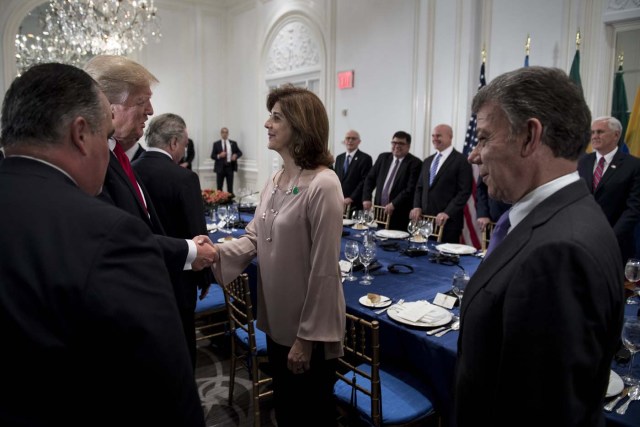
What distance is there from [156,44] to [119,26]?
124 inches

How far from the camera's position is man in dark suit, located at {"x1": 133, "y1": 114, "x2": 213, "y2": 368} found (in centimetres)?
234

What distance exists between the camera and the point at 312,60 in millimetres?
8469

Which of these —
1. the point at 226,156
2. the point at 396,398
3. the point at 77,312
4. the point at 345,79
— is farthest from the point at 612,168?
the point at 226,156

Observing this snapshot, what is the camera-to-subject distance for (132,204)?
170 centimetres

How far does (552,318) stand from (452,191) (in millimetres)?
4402

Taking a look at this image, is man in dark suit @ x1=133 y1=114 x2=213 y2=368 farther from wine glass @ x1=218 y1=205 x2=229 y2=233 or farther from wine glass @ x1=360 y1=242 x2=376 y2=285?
wine glass @ x1=218 y1=205 x2=229 y2=233

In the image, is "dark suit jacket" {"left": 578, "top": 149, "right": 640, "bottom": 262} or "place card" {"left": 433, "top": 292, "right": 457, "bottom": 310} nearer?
"place card" {"left": 433, "top": 292, "right": 457, "bottom": 310}

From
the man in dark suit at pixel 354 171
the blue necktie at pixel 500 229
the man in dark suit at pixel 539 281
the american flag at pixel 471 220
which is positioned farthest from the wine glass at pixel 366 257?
the man in dark suit at pixel 354 171

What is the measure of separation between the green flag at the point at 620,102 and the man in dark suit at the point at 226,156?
7731mm

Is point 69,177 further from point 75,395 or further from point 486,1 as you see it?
point 486,1

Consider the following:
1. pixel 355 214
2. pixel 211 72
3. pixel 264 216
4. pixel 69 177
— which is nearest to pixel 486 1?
pixel 355 214

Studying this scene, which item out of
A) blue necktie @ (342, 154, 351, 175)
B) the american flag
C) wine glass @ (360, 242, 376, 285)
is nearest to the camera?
wine glass @ (360, 242, 376, 285)

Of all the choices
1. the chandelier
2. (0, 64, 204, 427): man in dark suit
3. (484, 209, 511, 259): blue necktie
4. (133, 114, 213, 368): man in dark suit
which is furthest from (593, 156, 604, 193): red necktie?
the chandelier

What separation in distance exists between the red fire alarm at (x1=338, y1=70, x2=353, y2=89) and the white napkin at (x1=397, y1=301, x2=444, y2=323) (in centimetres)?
582
